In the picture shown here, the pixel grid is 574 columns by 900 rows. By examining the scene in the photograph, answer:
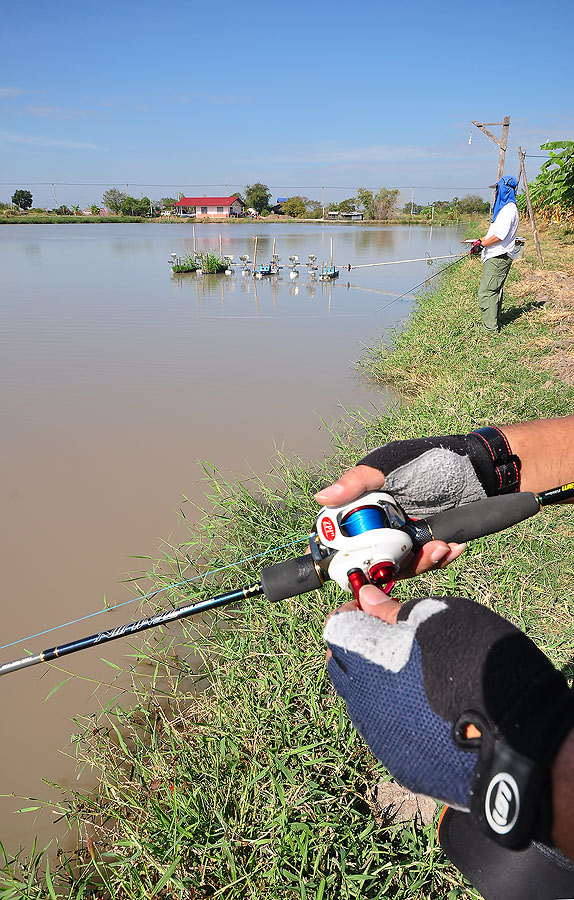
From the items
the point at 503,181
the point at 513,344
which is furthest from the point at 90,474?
the point at 503,181

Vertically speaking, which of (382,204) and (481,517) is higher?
(382,204)

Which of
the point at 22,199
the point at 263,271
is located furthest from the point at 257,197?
the point at 263,271

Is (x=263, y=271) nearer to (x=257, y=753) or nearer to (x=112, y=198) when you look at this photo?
(x=257, y=753)

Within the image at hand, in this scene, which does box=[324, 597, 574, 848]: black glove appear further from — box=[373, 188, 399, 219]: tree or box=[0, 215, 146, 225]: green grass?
box=[373, 188, 399, 219]: tree

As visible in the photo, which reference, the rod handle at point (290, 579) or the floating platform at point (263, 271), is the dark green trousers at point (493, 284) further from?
the floating platform at point (263, 271)

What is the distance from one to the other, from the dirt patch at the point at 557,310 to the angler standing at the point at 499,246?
1.00m

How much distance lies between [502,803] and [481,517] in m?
0.99

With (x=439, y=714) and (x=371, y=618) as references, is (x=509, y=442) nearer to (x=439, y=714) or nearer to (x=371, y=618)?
(x=371, y=618)

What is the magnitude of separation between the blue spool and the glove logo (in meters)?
0.70

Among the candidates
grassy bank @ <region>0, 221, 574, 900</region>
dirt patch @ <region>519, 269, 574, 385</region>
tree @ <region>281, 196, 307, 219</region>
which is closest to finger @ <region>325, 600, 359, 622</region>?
grassy bank @ <region>0, 221, 574, 900</region>

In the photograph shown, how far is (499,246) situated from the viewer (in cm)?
762

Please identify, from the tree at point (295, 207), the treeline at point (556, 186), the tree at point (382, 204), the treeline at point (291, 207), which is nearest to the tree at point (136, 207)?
the treeline at point (291, 207)

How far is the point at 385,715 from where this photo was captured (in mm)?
914

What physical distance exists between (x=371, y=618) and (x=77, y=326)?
11973 millimetres
